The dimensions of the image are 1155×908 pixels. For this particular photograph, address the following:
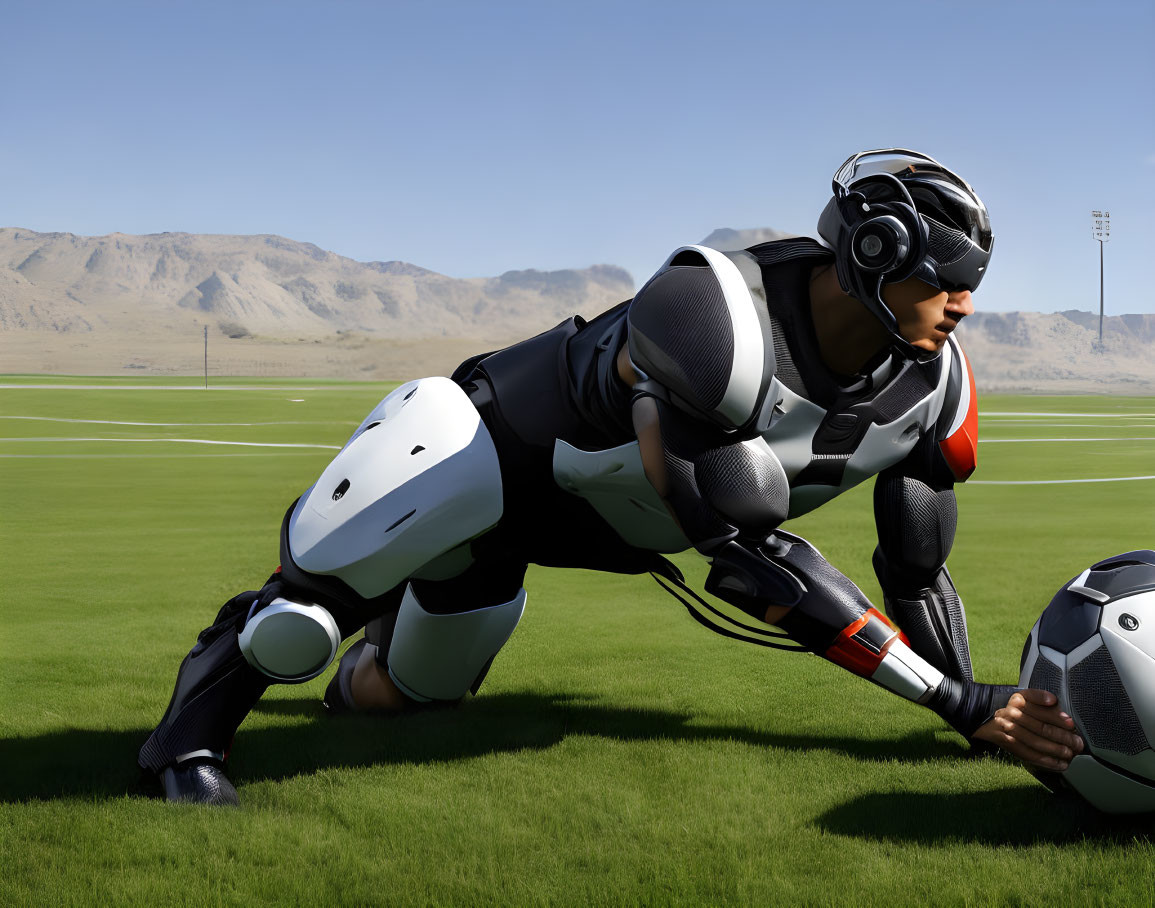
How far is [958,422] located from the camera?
4117 mm

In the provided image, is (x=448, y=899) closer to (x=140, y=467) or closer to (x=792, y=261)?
(x=792, y=261)

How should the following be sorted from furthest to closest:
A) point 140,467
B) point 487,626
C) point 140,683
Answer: point 140,467
point 140,683
point 487,626

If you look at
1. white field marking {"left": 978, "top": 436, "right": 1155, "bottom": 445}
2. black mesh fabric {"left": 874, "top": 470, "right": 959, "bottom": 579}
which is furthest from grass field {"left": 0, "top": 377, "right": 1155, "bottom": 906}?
white field marking {"left": 978, "top": 436, "right": 1155, "bottom": 445}

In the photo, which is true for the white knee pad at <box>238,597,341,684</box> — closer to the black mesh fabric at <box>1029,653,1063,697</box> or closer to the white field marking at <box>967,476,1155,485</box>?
the black mesh fabric at <box>1029,653,1063,697</box>

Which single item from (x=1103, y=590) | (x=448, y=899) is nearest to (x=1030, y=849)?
(x=1103, y=590)

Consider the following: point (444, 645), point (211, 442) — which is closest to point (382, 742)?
point (444, 645)

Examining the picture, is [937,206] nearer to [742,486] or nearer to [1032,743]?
[742,486]

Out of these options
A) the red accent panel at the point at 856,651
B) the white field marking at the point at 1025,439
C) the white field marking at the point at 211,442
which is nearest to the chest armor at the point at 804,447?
the red accent panel at the point at 856,651

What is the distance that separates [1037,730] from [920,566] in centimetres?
105

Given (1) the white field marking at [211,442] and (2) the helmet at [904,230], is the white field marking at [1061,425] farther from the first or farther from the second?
(2) the helmet at [904,230]

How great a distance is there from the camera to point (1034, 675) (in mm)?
3629

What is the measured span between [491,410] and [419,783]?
1.38 m

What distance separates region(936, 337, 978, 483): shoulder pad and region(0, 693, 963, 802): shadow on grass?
3.83ft

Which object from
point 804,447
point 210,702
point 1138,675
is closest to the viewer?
point 1138,675
